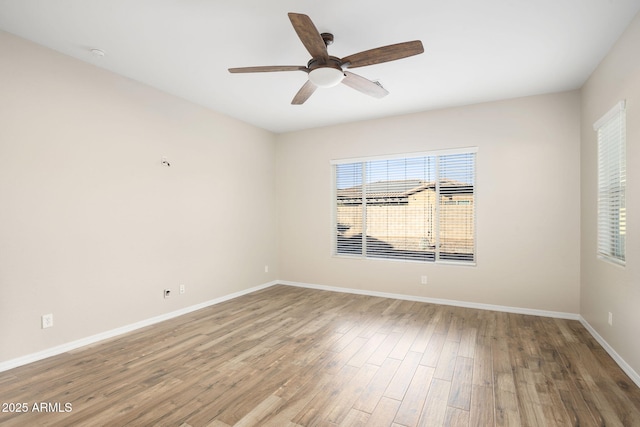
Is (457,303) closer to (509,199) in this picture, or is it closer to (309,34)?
(509,199)

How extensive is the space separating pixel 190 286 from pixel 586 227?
5.04m

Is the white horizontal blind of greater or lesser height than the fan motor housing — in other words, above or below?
below

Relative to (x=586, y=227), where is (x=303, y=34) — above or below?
above

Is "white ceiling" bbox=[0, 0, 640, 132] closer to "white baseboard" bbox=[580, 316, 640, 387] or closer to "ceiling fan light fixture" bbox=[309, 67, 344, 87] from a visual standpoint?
"ceiling fan light fixture" bbox=[309, 67, 344, 87]

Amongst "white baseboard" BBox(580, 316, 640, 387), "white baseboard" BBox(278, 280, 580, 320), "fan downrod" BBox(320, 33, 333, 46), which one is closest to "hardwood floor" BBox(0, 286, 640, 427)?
"white baseboard" BBox(580, 316, 640, 387)

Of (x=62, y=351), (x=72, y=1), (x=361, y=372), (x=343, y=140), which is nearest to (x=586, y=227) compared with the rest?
(x=361, y=372)

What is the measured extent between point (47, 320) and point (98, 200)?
122 cm

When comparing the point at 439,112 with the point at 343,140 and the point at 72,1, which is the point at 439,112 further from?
the point at 72,1

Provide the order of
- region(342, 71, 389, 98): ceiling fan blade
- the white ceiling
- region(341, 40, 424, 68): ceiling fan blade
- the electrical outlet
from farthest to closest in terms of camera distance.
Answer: the electrical outlet, region(342, 71, 389, 98): ceiling fan blade, the white ceiling, region(341, 40, 424, 68): ceiling fan blade

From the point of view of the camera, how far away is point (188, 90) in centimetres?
397

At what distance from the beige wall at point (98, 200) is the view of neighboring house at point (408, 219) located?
2.03 m

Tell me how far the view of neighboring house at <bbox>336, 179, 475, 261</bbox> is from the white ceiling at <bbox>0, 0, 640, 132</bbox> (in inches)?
58.7

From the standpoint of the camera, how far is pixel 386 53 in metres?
2.33

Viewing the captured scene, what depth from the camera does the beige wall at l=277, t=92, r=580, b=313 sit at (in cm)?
401
